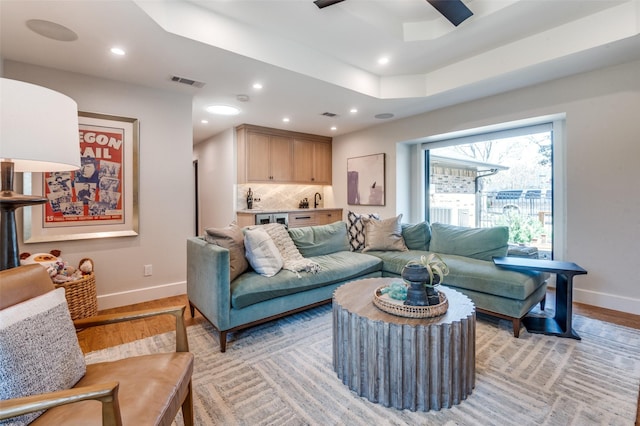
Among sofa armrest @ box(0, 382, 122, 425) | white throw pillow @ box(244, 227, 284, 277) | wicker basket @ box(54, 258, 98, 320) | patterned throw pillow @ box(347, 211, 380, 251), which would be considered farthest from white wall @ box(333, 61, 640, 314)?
wicker basket @ box(54, 258, 98, 320)

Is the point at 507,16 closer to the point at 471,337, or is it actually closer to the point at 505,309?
the point at 505,309

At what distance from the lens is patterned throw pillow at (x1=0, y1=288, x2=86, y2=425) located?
0.93 m

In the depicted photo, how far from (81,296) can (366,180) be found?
14.4ft

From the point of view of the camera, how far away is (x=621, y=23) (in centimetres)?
246

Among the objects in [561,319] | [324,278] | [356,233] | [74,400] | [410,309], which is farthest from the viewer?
[356,233]

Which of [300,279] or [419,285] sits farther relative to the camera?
[300,279]

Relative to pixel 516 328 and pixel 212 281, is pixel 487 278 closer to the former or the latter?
pixel 516 328

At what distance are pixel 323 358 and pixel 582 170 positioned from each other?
3.42m

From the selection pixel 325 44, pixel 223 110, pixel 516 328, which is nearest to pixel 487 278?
pixel 516 328

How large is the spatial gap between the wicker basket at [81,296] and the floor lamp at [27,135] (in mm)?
1282

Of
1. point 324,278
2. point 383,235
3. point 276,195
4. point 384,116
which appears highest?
point 384,116

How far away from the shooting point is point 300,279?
2.63 meters

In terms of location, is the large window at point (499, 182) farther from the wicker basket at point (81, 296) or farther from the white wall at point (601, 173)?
the wicker basket at point (81, 296)

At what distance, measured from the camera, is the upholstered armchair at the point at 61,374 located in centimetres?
85
